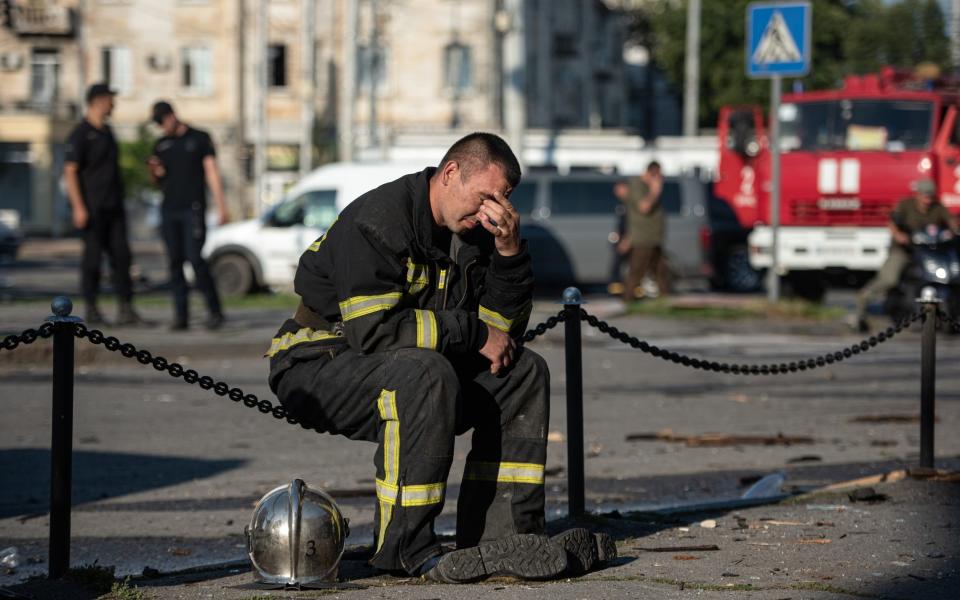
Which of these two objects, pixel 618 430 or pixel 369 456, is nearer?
pixel 369 456

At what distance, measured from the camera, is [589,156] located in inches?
1270

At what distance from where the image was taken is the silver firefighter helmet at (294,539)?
4797mm

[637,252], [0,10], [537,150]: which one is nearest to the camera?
[0,10]

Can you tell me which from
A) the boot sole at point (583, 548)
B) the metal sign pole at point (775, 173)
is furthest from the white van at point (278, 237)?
the boot sole at point (583, 548)

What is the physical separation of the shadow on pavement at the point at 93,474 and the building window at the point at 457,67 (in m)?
44.8

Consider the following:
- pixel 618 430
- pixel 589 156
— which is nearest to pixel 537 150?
pixel 589 156

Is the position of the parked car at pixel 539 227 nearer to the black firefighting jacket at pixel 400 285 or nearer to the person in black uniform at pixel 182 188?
the person in black uniform at pixel 182 188

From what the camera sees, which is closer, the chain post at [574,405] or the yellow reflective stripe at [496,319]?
the yellow reflective stripe at [496,319]

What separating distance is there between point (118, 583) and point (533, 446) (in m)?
1.41

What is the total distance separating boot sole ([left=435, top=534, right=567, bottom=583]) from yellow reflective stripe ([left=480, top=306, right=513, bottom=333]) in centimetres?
81

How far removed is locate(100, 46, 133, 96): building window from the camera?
54438mm

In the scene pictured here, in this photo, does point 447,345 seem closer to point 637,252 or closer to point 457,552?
point 457,552

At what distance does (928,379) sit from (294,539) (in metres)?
3.79

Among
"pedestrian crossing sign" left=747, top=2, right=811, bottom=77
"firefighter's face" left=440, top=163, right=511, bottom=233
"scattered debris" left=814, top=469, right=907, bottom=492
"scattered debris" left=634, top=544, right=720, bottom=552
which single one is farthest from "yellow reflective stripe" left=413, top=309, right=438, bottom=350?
"pedestrian crossing sign" left=747, top=2, right=811, bottom=77
